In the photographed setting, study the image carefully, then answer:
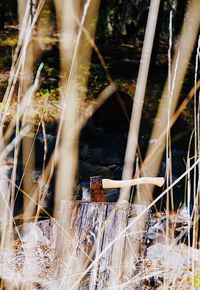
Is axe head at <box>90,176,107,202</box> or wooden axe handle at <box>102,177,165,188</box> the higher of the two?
wooden axe handle at <box>102,177,165,188</box>

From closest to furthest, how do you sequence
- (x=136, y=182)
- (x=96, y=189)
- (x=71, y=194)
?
(x=136, y=182) < (x=96, y=189) < (x=71, y=194)

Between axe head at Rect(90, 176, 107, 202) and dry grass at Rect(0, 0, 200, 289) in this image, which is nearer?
dry grass at Rect(0, 0, 200, 289)

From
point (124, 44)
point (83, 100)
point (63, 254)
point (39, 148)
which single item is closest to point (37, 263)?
point (63, 254)

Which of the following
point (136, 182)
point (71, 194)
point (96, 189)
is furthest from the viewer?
point (71, 194)

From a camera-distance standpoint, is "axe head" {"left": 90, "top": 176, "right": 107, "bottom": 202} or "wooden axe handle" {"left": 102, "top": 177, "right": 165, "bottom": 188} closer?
"wooden axe handle" {"left": 102, "top": 177, "right": 165, "bottom": 188}

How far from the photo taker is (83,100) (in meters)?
5.68

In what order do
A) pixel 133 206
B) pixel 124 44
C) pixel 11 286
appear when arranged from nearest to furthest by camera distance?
pixel 133 206 < pixel 11 286 < pixel 124 44

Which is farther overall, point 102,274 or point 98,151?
point 98,151

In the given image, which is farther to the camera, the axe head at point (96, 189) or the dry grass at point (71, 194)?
the axe head at point (96, 189)

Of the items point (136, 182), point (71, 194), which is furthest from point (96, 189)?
point (71, 194)

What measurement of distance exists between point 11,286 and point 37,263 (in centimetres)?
33

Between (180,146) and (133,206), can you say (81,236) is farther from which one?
(180,146)

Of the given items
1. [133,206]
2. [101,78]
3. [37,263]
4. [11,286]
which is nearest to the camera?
[133,206]

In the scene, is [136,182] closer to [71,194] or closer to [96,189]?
[96,189]
